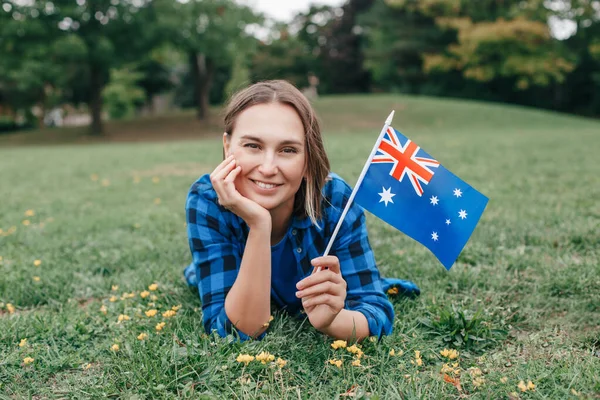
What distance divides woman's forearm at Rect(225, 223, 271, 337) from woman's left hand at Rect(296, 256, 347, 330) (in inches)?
7.2

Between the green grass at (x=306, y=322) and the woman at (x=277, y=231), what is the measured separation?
0.55 feet

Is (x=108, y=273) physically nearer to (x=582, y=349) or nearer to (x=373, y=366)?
(x=373, y=366)

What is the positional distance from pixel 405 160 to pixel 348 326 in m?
0.77

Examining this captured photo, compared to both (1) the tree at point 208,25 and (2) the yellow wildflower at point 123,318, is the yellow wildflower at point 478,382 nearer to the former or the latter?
(2) the yellow wildflower at point 123,318

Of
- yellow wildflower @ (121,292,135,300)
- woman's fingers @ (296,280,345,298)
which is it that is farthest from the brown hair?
yellow wildflower @ (121,292,135,300)

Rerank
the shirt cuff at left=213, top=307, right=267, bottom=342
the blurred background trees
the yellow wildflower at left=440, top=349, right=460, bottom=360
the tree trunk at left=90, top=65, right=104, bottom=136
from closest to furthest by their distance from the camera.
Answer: the yellow wildflower at left=440, top=349, right=460, bottom=360, the shirt cuff at left=213, top=307, right=267, bottom=342, the blurred background trees, the tree trunk at left=90, top=65, right=104, bottom=136

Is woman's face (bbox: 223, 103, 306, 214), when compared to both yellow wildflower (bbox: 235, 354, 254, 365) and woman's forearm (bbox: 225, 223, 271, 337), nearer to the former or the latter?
woman's forearm (bbox: 225, 223, 271, 337)

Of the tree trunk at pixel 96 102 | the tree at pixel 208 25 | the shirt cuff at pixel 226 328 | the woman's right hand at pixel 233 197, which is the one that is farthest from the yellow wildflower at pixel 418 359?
the tree trunk at pixel 96 102

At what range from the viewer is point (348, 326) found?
7.55 feet

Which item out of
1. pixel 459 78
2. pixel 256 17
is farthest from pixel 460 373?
pixel 459 78

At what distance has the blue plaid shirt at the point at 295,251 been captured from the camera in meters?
2.43

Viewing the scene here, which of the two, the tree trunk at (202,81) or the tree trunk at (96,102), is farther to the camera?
the tree trunk at (202,81)

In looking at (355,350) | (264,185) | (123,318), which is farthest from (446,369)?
(123,318)

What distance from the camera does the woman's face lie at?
7.21 feet
